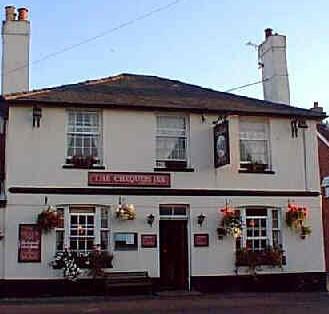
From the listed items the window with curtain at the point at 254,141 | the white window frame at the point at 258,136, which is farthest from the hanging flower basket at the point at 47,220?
the white window frame at the point at 258,136

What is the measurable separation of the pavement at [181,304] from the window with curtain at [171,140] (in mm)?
4039

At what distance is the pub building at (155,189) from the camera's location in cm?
1808

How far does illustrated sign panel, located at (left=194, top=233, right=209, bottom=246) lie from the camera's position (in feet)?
62.8

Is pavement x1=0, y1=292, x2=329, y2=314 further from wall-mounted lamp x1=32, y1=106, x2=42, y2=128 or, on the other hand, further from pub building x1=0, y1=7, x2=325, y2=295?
wall-mounted lamp x1=32, y1=106, x2=42, y2=128

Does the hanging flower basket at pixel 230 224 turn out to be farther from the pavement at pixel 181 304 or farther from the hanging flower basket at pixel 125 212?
the hanging flower basket at pixel 125 212

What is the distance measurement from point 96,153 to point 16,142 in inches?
93.6

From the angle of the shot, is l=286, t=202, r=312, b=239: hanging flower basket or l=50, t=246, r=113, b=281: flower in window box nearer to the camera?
l=50, t=246, r=113, b=281: flower in window box

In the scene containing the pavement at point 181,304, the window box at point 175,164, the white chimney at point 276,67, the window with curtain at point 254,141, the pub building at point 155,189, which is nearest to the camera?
the pavement at point 181,304

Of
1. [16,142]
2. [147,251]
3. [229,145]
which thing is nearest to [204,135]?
[229,145]

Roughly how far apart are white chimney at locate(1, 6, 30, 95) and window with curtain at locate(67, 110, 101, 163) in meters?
2.25

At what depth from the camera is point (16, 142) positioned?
60.0ft

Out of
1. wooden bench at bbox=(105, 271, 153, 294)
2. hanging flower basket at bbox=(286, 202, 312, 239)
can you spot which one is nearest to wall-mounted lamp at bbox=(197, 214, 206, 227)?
wooden bench at bbox=(105, 271, 153, 294)

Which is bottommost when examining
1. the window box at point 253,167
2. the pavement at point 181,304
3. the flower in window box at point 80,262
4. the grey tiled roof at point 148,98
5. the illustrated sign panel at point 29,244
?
the pavement at point 181,304

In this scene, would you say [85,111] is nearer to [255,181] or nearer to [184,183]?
[184,183]
